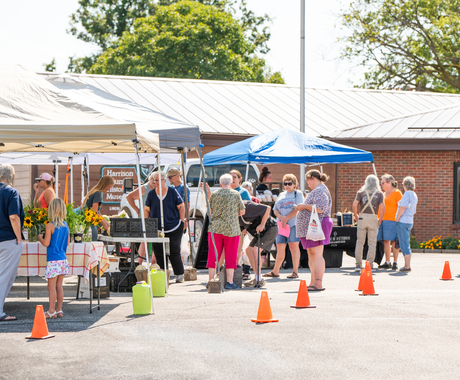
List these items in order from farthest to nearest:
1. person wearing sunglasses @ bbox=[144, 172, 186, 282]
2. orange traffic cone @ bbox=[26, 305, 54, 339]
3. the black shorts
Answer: the black shorts
person wearing sunglasses @ bbox=[144, 172, 186, 282]
orange traffic cone @ bbox=[26, 305, 54, 339]

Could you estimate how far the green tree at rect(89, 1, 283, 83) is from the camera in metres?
35.3

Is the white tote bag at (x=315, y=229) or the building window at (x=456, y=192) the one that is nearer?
the white tote bag at (x=315, y=229)

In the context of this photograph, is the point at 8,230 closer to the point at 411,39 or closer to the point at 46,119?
the point at 46,119

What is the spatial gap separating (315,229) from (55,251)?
158 inches

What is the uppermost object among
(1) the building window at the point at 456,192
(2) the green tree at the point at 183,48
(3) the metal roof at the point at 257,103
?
(2) the green tree at the point at 183,48

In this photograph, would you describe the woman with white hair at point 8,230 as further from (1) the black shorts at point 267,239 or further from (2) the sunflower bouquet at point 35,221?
(1) the black shorts at point 267,239

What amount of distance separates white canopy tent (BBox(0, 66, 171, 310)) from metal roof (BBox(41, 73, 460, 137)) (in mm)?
11275

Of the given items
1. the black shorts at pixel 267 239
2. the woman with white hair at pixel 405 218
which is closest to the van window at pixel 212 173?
the woman with white hair at pixel 405 218

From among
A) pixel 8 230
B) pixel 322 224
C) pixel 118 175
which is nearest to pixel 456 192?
pixel 118 175

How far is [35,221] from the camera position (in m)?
8.71

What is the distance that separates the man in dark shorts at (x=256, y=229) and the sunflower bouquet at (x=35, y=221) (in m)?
3.52

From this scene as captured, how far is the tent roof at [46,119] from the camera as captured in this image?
840 centimetres

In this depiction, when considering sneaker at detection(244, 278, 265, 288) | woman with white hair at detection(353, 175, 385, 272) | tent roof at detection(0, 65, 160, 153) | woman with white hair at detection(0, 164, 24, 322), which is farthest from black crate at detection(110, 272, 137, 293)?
woman with white hair at detection(353, 175, 385, 272)

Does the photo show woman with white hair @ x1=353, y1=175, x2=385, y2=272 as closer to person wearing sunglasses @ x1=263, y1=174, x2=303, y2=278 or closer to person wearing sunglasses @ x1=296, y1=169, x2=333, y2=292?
person wearing sunglasses @ x1=263, y1=174, x2=303, y2=278
